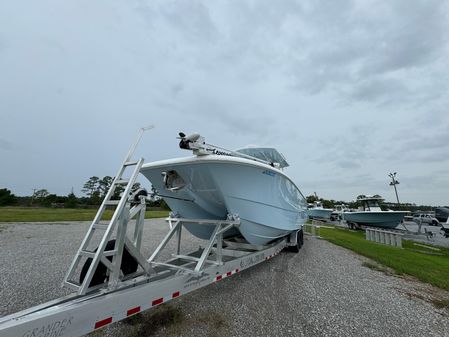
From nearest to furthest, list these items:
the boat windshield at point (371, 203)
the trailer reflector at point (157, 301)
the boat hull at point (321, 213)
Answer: the trailer reflector at point (157, 301)
the boat windshield at point (371, 203)
the boat hull at point (321, 213)

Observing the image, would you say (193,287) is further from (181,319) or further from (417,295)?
(417,295)

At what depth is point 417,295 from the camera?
4309 millimetres

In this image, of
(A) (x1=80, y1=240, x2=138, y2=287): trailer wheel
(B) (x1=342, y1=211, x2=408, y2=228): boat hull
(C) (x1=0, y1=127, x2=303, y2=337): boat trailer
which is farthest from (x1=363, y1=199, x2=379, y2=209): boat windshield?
(A) (x1=80, y1=240, x2=138, y2=287): trailer wheel

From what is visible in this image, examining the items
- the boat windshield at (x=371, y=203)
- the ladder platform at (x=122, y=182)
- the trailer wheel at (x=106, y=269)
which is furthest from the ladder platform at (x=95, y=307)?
the boat windshield at (x=371, y=203)

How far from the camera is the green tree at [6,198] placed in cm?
4438

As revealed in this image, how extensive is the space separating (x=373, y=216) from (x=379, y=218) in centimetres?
51

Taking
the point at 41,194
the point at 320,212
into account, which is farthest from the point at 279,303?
the point at 41,194

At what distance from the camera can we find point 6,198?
45.0 meters

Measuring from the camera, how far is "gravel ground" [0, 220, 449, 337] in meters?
2.90

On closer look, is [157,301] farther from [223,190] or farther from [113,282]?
[223,190]

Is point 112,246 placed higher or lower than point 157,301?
higher

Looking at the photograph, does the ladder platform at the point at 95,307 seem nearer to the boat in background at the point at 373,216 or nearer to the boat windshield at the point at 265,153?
the boat windshield at the point at 265,153

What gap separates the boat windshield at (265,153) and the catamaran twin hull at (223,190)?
2.92 feet

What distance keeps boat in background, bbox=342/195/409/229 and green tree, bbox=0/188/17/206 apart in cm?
5811
